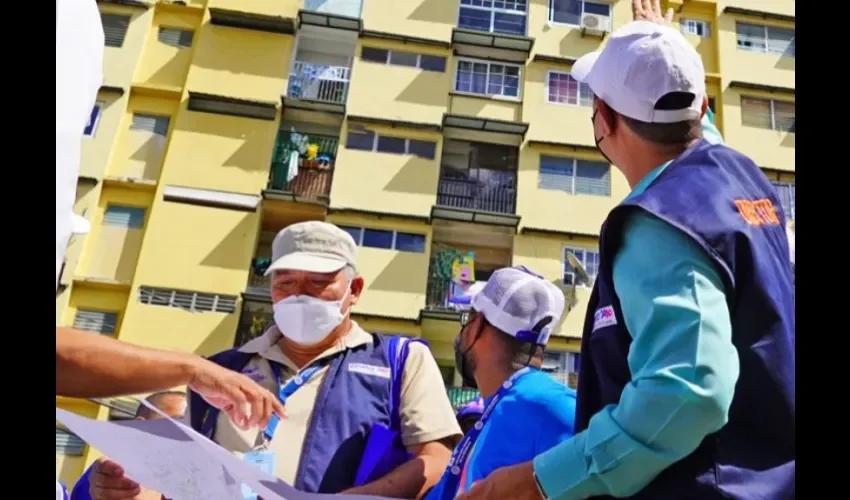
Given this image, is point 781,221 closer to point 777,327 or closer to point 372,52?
point 777,327

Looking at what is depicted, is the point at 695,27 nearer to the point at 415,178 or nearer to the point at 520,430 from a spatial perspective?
the point at 415,178

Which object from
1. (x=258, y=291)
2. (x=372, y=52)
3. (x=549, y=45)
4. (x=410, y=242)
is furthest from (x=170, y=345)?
(x=549, y=45)

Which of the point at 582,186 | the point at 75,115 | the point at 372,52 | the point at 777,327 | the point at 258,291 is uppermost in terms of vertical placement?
the point at 372,52

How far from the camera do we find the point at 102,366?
144 cm

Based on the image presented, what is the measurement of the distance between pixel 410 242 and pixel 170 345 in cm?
580

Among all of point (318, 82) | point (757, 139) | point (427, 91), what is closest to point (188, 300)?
point (318, 82)

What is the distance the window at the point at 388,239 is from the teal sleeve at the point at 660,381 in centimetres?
1584

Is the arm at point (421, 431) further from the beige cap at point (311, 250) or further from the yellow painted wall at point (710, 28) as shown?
the yellow painted wall at point (710, 28)

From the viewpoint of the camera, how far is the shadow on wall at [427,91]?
1861cm

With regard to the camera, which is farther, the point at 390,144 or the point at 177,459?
the point at 390,144

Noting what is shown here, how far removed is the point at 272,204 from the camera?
17156 millimetres

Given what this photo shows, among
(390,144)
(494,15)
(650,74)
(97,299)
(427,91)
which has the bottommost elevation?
(650,74)

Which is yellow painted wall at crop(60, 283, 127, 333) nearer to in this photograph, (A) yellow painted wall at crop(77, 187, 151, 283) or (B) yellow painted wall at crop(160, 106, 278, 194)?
(A) yellow painted wall at crop(77, 187, 151, 283)

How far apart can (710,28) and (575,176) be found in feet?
20.6
